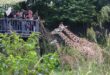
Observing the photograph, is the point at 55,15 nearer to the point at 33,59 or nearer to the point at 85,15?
the point at 85,15

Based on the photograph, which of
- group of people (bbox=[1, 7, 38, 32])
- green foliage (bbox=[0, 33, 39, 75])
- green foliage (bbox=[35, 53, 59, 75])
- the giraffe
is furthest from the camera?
group of people (bbox=[1, 7, 38, 32])

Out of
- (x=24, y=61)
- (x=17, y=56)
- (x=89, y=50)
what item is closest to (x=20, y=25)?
(x=17, y=56)

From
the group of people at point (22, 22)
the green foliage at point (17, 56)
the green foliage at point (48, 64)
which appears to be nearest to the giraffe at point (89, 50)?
the green foliage at point (48, 64)

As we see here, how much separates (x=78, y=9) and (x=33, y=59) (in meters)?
21.1

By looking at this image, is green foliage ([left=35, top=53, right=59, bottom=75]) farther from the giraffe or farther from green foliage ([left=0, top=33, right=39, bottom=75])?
the giraffe

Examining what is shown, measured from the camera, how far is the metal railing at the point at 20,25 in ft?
68.2

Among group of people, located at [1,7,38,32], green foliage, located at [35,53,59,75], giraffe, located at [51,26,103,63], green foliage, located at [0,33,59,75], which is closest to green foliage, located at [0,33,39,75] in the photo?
green foliage, located at [0,33,59,75]

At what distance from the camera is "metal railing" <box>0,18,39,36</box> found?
20788 millimetres

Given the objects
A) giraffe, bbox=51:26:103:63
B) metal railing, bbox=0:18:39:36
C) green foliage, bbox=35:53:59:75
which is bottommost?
metal railing, bbox=0:18:39:36

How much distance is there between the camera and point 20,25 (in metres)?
21.6

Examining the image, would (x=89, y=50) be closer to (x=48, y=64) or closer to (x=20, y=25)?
(x=48, y=64)

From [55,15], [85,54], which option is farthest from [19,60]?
[55,15]

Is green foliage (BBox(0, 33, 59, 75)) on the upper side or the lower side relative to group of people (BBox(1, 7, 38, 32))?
upper

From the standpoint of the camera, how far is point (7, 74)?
21.9 ft
